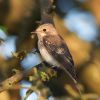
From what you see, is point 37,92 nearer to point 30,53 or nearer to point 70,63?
point 30,53

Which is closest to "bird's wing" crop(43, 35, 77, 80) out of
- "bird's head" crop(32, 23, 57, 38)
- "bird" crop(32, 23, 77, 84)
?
"bird" crop(32, 23, 77, 84)

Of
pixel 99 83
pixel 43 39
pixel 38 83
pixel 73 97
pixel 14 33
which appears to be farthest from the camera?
pixel 14 33

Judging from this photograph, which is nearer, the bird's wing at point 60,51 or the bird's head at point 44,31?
the bird's wing at point 60,51

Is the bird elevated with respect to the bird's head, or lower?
lower

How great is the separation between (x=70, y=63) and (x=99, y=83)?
161cm

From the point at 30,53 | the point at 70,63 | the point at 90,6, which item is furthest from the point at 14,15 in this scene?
the point at 30,53

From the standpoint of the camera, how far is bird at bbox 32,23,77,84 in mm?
6809

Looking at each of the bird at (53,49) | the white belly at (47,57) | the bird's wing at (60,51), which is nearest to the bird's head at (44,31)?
the bird at (53,49)

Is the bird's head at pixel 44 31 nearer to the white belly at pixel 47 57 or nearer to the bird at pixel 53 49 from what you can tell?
the bird at pixel 53 49

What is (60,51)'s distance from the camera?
6977 millimetres

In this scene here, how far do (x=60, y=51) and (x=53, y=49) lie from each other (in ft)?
0.68

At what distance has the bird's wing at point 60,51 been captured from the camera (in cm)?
678

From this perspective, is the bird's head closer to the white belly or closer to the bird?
the bird

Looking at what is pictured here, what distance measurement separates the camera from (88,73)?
8.77 m
